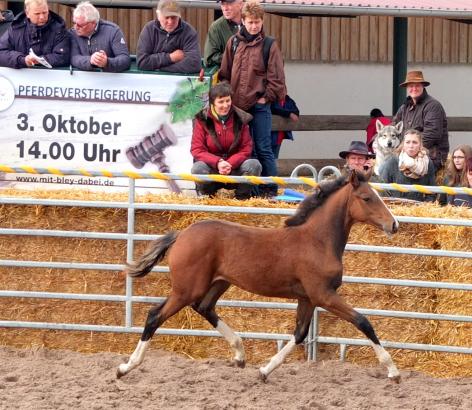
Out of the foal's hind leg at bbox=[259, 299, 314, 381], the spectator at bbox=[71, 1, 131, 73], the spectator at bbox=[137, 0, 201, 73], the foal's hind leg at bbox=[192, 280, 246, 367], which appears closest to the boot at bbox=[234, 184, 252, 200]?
the spectator at bbox=[137, 0, 201, 73]

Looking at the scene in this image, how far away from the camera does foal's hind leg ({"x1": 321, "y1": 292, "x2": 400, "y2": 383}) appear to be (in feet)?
28.6

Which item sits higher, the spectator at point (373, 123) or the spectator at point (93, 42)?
the spectator at point (93, 42)

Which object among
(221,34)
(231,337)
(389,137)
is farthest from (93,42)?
(231,337)

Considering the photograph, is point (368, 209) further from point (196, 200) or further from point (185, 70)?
point (185, 70)

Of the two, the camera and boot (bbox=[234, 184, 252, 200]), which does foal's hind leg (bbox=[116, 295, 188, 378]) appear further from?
the camera

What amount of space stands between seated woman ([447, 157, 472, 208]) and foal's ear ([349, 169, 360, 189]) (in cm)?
193

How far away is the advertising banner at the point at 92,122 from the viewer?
10.7 metres

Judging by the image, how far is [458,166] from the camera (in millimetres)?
11312

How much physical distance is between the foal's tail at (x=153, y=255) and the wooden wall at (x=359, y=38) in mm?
8268

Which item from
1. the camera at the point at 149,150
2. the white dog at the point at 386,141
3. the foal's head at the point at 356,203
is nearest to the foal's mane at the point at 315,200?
the foal's head at the point at 356,203

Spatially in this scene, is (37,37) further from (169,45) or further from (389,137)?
(389,137)

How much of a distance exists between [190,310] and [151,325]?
109cm

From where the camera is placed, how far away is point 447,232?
9719 millimetres

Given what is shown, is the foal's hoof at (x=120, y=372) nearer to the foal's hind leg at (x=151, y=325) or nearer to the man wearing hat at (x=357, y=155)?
the foal's hind leg at (x=151, y=325)
